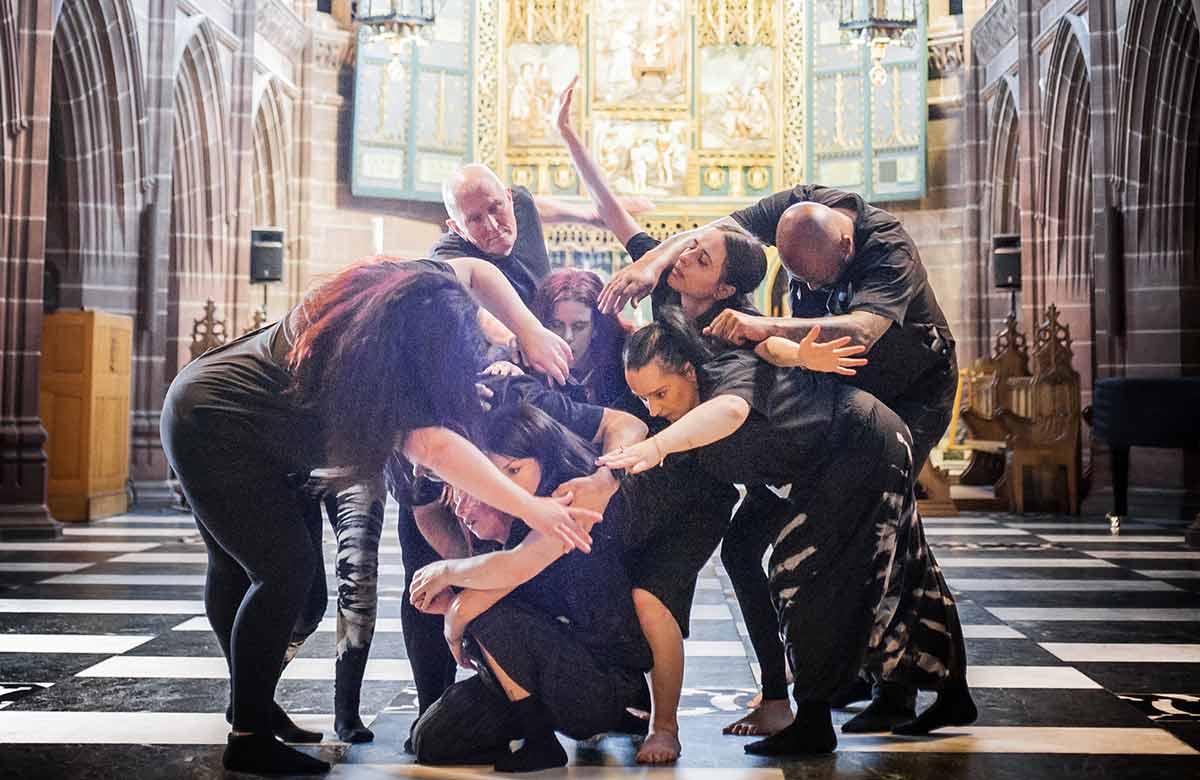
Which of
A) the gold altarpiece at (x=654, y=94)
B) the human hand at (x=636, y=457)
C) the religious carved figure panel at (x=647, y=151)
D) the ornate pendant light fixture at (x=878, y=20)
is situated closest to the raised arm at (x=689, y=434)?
the human hand at (x=636, y=457)

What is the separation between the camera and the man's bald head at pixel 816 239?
325 centimetres

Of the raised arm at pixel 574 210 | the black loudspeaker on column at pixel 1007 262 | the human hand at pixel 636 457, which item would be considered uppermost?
the black loudspeaker on column at pixel 1007 262

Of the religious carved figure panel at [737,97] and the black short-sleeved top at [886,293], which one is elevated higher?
the religious carved figure panel at [737,97]

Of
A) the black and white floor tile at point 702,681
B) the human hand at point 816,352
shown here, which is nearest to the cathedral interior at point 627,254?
the black and white floor tile at point 702,681

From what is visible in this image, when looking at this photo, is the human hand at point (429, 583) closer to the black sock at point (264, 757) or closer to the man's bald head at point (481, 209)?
the black sock at point (264, 757)

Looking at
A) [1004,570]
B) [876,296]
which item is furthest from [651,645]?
[1004,570]

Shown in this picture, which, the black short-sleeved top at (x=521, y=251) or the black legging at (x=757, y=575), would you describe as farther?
the black legging at (x=757, y=575)

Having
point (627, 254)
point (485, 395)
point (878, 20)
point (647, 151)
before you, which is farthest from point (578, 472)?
point (647, 151)

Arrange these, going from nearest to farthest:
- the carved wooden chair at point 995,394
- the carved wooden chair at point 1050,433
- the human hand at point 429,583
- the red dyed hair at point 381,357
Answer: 1. the red dyed hair at point 381,357
2. the human hand at point 429,583
3. the carved wooden chair at point 1050,433
4. the carved wooden chair at point 995,394

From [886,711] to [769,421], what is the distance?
2.93 feet

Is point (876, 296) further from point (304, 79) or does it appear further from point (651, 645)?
point (304, 79)

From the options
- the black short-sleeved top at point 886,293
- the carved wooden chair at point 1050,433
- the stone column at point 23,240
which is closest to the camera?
the black short-sleeved top at point 886,293

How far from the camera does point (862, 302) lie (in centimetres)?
321

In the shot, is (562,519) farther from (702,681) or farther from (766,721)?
(702,681)
